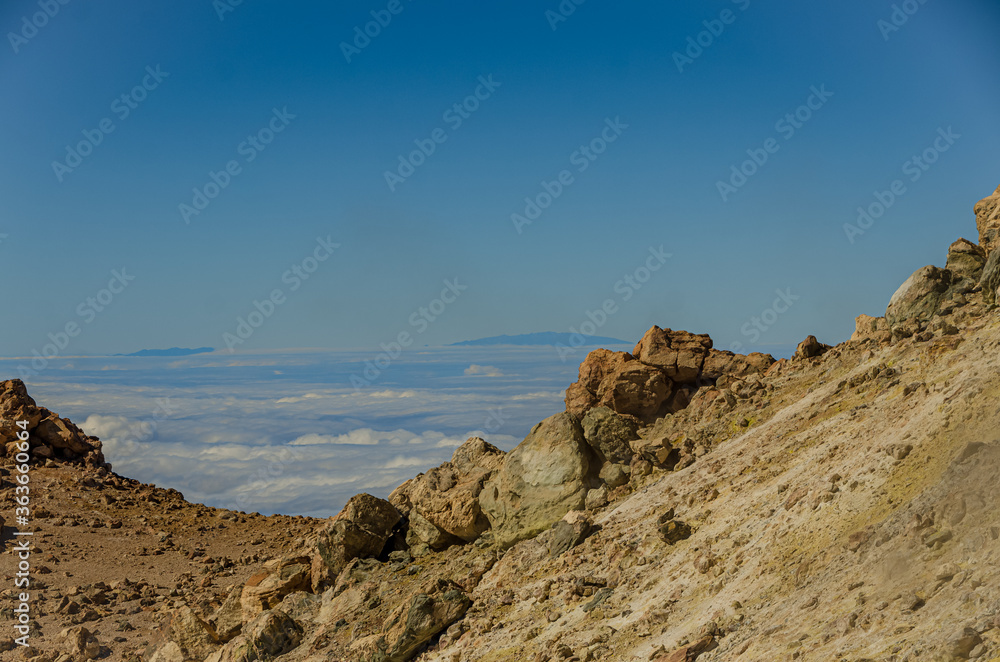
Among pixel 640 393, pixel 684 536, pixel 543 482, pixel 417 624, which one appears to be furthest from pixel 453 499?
pixel 684 536

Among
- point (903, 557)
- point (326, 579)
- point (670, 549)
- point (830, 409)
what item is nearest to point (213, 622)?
point (326, 579)

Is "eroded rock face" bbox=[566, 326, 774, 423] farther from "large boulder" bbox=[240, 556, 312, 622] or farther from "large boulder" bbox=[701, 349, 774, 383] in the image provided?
"large boulder" bbox=[240, 556, 312, 622]

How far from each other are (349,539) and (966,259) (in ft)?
54.4

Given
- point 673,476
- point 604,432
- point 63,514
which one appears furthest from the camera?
point 63,514

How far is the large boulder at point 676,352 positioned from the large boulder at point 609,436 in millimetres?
3636

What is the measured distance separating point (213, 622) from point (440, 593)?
919 centimetres

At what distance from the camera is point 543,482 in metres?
20.2

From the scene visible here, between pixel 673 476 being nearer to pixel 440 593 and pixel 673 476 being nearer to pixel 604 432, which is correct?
pixel 604 432

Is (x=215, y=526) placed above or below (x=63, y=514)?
below

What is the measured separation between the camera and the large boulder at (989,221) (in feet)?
64.7

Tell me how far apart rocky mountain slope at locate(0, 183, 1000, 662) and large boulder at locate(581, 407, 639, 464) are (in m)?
0.05

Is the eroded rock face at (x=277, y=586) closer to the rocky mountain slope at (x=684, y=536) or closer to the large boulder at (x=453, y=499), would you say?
the rocky mountain slope at (x=684, y=536)

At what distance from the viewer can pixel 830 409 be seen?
58.9 feet

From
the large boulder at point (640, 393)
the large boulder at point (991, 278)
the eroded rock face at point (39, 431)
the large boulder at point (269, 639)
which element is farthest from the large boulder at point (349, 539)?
the eroded rock face at point (39, 431)
